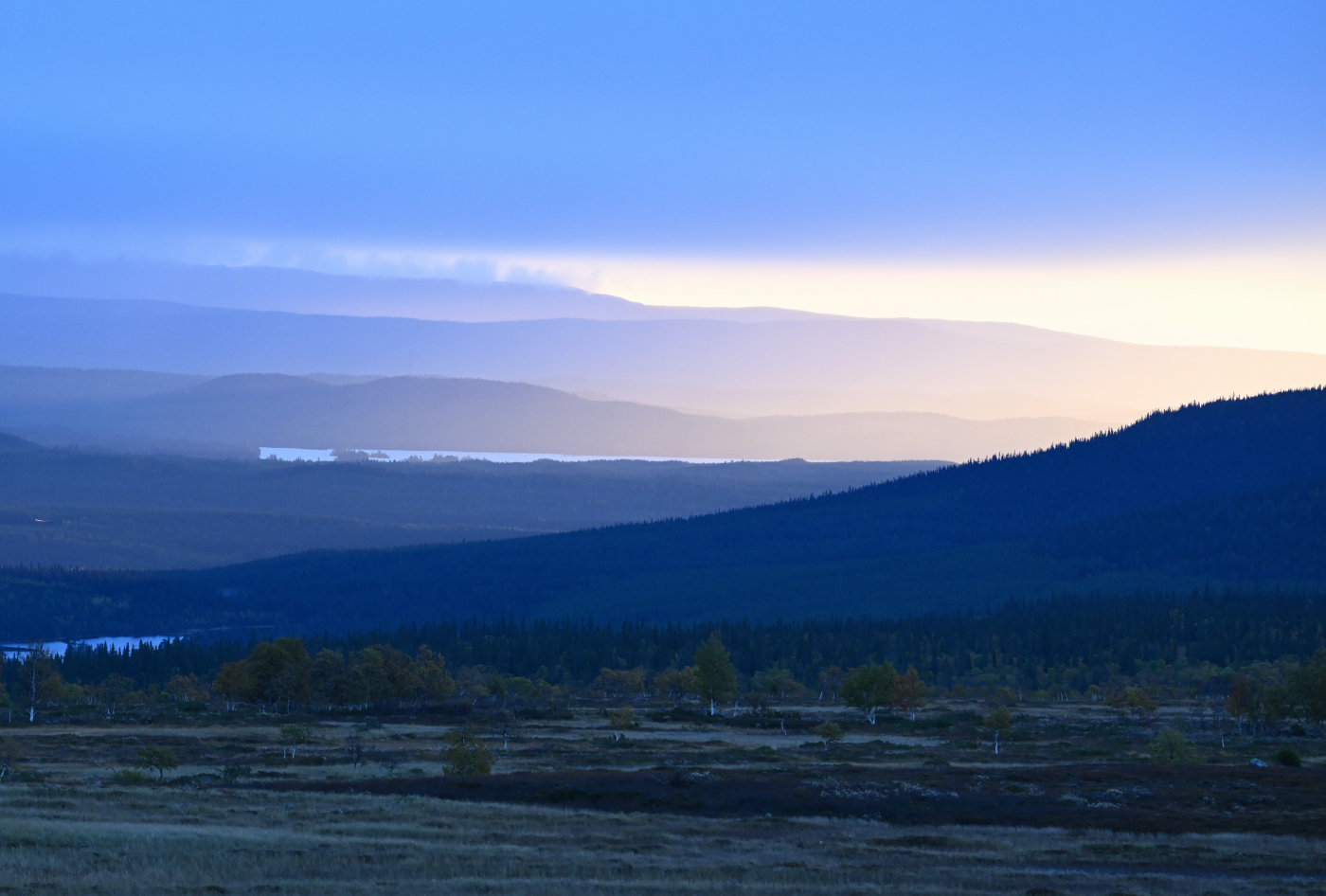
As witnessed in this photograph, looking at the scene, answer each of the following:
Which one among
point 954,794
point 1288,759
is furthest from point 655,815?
point 1288,759

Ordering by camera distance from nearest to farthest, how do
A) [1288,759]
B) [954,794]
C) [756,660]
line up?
[954,794]
[1288,759]
[756,660]

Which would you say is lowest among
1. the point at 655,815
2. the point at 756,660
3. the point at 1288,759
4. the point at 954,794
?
the point at 756,660

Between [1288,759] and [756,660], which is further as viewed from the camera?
[756,660]

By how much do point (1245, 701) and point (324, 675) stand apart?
69958 mm

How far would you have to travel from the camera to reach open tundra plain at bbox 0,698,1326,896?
119 feet

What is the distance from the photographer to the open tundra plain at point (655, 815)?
36156mm

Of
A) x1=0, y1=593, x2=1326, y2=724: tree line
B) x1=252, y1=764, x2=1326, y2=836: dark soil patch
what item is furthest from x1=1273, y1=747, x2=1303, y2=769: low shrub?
x1=0, y1=593, x2=1326, y2=724: tree line

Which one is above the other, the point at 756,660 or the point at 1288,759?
the point at 1288,759

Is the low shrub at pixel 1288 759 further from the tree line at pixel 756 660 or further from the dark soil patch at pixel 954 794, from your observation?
the tree line at pixel 756 660

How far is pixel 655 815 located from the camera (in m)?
52.0

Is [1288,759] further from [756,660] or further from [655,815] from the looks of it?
[756,660]

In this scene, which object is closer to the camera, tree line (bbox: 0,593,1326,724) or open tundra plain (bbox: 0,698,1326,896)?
open tundra plain (bbox: 0,698,1326,896)

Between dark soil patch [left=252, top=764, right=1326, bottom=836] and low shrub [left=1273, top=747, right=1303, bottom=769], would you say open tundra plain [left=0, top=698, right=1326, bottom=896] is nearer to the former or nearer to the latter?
dark soil patch [left=252, top=764, right=1326, bottom=836]

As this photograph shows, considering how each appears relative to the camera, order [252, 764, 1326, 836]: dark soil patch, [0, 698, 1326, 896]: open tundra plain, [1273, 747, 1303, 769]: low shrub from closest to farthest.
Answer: [0, 698, 1326, 896]: open tundra plain → [252, 764, 1326, 836]: dark soil patch → [1273, 747, 1303, 769]: low shrub
